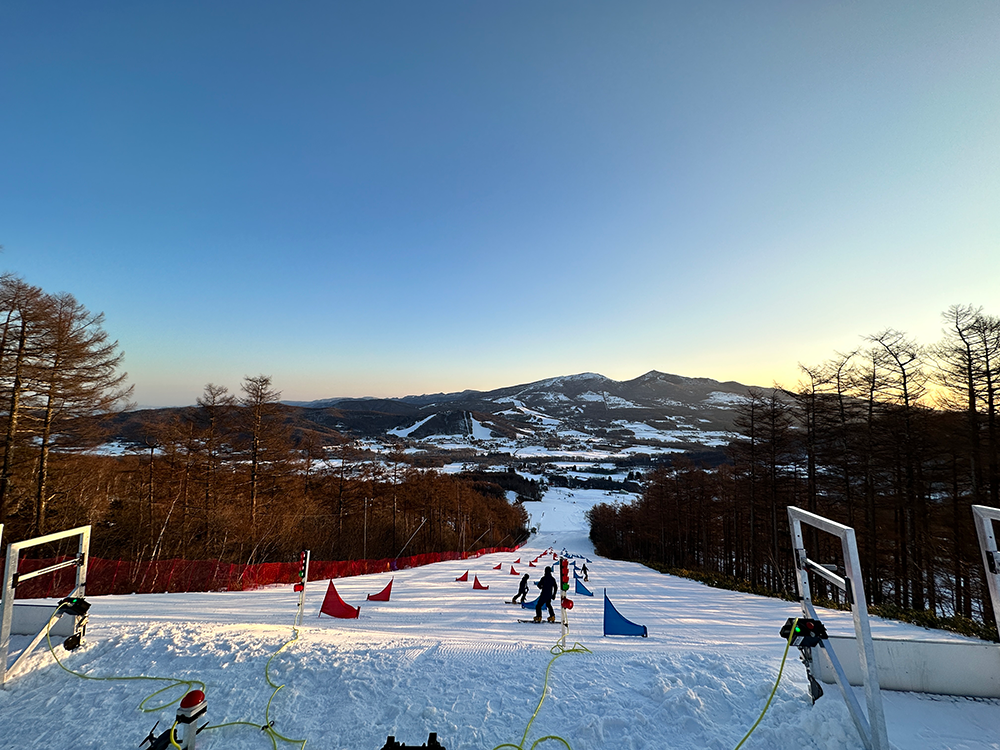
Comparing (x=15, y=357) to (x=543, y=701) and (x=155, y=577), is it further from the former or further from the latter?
(x=543, y=701)

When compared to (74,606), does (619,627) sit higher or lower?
lower

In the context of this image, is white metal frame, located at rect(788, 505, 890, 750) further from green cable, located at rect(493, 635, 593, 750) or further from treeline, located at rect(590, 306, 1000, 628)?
treeline, located at rect(590, 306, 1000, 628)

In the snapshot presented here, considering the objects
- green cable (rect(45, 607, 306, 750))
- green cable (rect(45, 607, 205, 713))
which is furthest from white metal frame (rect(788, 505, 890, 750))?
green cable (rect(45, 607, 205, 713))

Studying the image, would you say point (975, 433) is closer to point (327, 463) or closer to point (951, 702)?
point (951, 702)

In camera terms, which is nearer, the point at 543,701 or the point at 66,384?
the point at 543,701

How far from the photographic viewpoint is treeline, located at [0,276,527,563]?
1972 centimetres

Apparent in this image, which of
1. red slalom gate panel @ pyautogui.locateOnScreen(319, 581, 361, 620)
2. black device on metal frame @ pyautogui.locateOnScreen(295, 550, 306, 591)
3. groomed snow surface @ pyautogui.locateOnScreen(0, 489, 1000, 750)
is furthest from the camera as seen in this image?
red slalom gate panel @ pyautogui.locateOnScreen(319, 581, 361, 620)

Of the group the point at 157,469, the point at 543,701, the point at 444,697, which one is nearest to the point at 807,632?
the point at 543,701

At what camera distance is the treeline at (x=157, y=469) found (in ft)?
64.7

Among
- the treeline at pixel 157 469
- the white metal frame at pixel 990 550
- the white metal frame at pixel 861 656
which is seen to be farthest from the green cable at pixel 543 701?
the treeline at pixel 157 469

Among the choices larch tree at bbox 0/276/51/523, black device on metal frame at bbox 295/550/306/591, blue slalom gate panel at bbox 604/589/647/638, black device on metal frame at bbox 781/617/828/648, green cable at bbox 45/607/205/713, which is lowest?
blue slalom gate panel at bbox 604/589/647/638

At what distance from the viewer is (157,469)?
2756cm

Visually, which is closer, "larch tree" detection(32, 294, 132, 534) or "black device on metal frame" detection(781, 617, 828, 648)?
"black device on metal frame" detection(781, 617, 828, 648)

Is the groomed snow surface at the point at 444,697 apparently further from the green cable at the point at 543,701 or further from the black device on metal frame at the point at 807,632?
the black device on metal frame at the point at 807,632
